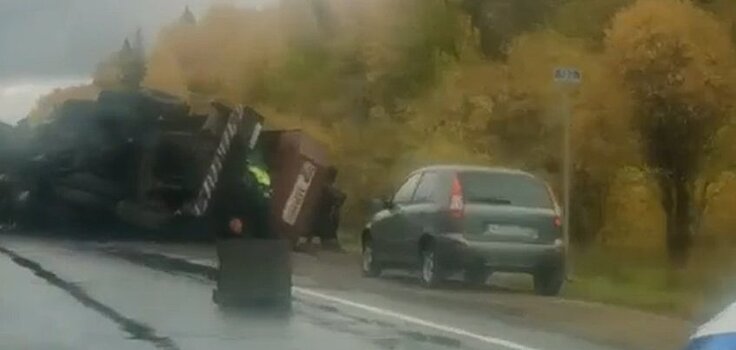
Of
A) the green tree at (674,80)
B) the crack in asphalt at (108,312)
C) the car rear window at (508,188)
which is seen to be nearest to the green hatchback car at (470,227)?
the car rear window at (508,188)

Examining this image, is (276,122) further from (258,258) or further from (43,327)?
(43,327)

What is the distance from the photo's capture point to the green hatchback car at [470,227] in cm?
383

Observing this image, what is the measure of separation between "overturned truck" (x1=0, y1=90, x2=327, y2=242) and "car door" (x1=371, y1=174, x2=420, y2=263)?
0.26m

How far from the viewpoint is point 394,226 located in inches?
153

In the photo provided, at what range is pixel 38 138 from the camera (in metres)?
3.65

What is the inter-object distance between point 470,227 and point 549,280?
235 millimetres

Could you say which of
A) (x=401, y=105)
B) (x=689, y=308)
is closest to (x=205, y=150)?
(x=401, y=105)

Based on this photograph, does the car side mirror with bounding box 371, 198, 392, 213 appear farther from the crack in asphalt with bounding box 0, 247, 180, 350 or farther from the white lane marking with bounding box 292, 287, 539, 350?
the crack in asphalt with bounding box 0, 247, 180, 350

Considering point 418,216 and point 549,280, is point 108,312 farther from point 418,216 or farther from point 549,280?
point 549,280

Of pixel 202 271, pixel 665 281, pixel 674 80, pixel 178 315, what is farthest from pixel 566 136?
pixel 178 315

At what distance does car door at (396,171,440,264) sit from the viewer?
3.85 metres

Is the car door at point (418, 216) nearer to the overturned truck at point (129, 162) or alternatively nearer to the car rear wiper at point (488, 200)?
the car rear wiper at point (488, 200)

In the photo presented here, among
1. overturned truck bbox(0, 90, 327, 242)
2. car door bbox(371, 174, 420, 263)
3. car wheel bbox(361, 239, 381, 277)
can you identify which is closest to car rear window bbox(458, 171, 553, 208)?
car door bbox(371, 174, 420, 263)

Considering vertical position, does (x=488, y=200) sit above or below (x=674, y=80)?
below
